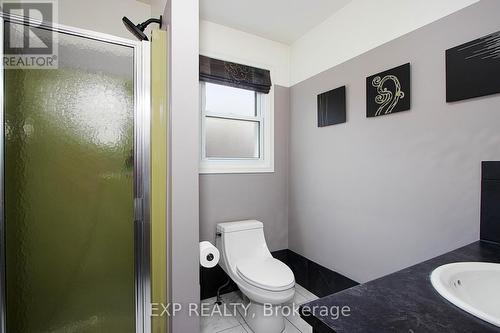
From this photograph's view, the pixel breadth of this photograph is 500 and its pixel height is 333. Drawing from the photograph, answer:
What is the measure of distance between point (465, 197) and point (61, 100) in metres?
2.21

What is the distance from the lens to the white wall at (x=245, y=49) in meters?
2.04

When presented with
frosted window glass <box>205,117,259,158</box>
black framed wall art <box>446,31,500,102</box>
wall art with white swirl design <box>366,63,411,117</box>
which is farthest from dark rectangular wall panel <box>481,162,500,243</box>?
frosted window glass <box>205,117,259,158</box>

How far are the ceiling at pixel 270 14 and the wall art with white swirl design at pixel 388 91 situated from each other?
0.72 metres

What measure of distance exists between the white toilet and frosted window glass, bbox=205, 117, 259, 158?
26.9 inches

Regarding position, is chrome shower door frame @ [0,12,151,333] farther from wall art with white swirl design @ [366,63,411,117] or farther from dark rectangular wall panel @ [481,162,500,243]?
dark rectangular wall panel @ [481,162,500,243]

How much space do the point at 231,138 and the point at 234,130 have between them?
0.30 feet

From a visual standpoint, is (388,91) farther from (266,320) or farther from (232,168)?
(266,320)

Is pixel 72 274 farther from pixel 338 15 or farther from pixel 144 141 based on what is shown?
pixel 338 15

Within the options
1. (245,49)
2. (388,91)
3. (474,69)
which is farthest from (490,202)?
(245,49)

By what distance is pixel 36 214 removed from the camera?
120 cm

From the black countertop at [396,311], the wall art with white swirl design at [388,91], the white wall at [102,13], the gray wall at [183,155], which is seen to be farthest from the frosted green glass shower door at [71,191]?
the wall art with white swirl design at [388,91]

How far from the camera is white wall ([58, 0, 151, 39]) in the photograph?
1.58 metres

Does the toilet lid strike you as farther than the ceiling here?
No

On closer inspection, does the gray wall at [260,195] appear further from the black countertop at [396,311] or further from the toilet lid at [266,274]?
the black countertop at [396,311]
